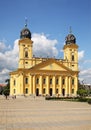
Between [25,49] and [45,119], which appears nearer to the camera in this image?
[45,119]

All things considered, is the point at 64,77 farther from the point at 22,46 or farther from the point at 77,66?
the point at 22,46

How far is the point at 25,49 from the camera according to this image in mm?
90562

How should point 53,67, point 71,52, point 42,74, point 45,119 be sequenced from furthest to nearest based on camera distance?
point 71,52, point 53,67, point 42,74, point 45,119

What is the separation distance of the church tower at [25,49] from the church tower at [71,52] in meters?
13.1

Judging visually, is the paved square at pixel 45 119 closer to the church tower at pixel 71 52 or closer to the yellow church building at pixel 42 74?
the yellow church building at pixel 42 74

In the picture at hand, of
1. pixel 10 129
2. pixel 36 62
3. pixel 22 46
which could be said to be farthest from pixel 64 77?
pixel 10 129

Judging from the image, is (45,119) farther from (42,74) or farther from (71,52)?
(71,52)

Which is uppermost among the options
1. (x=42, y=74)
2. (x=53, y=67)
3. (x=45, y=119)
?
(x=53, y=67)

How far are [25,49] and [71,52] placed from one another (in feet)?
52.1

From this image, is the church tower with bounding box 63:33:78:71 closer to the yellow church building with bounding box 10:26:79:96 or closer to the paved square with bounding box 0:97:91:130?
the yellow church building with bounding box 10:26:79:96

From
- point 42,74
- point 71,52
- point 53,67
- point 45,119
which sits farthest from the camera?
point 71,52

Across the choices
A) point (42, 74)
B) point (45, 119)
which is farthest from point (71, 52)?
point (45, 119)

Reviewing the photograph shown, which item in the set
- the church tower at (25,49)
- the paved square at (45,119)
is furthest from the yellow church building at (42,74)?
the paved square at (45,119)

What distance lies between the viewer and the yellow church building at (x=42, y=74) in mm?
88438
